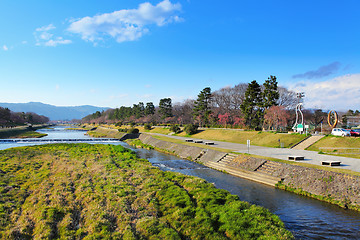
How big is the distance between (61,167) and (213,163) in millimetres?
15192

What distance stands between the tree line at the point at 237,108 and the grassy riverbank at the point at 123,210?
3457cm

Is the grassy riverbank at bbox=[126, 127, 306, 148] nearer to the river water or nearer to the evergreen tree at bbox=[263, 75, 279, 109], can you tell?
the evergreen tree at bbox=[263, 75, 279, 109]

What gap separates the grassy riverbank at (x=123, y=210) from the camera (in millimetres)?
8852

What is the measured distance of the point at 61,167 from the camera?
19844 mm

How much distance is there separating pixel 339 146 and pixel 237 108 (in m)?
51.0

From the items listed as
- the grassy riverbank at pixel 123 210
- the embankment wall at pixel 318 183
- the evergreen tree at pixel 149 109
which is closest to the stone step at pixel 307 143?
the embankment wall at pixel 318 183

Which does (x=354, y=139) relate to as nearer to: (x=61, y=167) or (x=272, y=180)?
(x=272, y=180)

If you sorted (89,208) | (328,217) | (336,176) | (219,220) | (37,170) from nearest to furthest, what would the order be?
1. (219,220)
2. (89,208)
3. (328,217)
4. (336,176)
5. (37,170)

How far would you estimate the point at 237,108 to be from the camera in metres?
75.9

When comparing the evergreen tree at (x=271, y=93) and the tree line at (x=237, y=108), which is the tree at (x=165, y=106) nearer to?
the tree line at (x=237, y=108)

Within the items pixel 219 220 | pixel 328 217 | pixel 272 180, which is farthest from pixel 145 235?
pixel 272 180

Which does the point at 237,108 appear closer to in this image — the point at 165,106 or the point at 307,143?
the point at 165,106

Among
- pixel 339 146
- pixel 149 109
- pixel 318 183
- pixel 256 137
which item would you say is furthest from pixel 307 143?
pixel 149 109

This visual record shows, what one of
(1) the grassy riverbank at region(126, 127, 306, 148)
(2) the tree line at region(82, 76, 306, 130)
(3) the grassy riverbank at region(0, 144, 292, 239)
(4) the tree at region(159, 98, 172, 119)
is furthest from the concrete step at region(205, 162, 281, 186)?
(4) the tree at region(159, 98, 172, 119)
